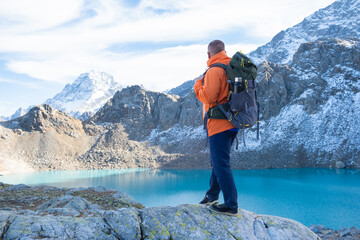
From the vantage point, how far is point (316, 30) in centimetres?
15012

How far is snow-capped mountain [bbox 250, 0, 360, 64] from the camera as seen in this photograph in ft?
445

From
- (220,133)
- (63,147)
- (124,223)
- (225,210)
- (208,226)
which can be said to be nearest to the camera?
(124,223)

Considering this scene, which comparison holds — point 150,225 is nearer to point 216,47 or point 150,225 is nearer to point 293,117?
point 216,47

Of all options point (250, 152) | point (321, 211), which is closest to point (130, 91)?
point (250, 152)

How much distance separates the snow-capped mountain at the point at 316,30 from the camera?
136 metres

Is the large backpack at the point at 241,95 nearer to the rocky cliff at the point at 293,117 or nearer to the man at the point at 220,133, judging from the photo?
the man at the point at 220,133

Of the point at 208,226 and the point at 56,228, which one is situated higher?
the point at 56,228

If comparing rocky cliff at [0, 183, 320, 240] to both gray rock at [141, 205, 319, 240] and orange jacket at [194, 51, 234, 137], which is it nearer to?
gray rock at [141, 205, 319, 240]

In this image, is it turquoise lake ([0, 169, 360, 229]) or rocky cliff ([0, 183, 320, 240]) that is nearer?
rocky cliff ([0, 183, 320, 240])

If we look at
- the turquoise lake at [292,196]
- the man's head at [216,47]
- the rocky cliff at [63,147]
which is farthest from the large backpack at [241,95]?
the rocky cliff at [63,147]

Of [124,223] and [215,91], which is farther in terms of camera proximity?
[215,91]

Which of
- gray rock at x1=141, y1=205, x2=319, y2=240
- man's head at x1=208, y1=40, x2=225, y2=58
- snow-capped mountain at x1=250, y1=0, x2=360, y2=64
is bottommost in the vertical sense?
gray rock at x1=141, y1=205, x2=319, y2=240

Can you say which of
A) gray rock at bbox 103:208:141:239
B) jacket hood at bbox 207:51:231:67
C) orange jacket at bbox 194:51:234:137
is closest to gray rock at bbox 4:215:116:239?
gray rock at bbox 103:208:141:239

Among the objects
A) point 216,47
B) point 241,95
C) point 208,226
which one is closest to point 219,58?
point 216,47
